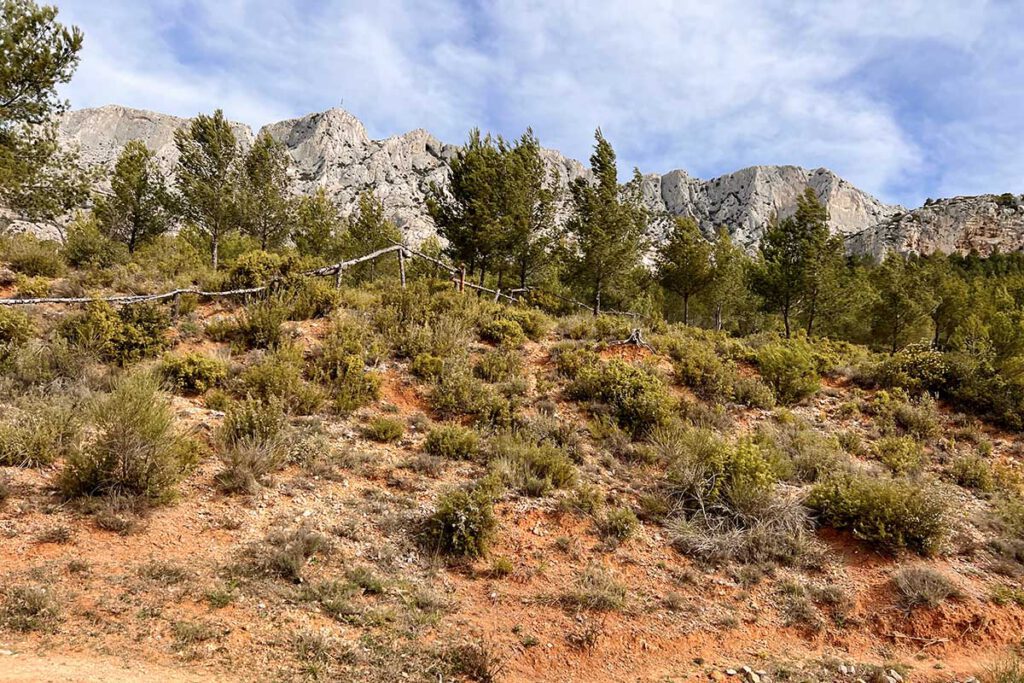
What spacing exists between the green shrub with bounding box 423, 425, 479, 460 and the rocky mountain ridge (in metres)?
79.6

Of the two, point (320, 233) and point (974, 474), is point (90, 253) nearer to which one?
point (320, 233)

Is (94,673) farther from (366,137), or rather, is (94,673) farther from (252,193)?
(366,137)

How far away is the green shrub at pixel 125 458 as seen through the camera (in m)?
4.75

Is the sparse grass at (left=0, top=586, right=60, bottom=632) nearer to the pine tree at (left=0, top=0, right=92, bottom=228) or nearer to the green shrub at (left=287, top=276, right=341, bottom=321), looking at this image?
the green shrub at (left=287, top=276, right=341, bottom=321)

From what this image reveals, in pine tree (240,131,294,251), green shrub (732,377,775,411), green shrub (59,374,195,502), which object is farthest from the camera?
pine tree (240,131,294,251)

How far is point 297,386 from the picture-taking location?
7492 mm

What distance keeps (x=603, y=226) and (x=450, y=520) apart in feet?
53.9

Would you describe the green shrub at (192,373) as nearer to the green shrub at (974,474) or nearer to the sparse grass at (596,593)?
the sparse grass at (596,593)

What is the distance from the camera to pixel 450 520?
17.3 feet

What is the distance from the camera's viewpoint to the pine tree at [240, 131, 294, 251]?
22.8 meters

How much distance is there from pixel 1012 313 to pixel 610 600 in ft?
45.9

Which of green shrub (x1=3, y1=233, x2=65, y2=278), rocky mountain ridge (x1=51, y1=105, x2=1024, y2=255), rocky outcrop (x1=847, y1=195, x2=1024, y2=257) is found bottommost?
green shrub (x1=3, y1=233, x2=65, y2=278)

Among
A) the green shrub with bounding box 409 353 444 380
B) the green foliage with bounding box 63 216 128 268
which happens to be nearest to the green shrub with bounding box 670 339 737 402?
the green shrub with bounding box 409 353 444 380

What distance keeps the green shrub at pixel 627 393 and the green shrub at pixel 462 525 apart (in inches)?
152
